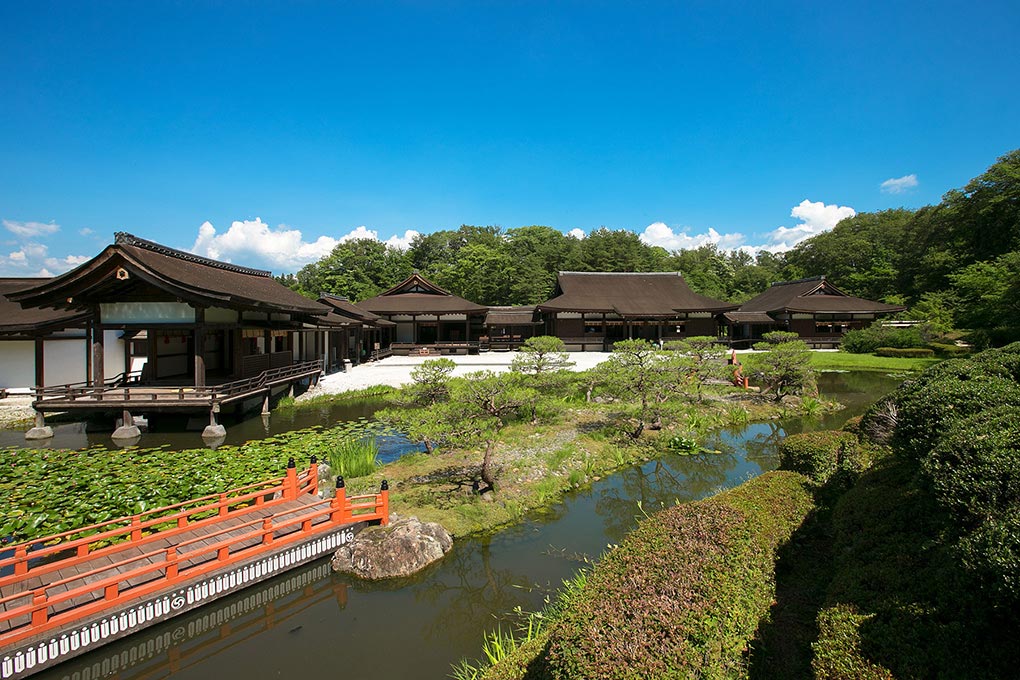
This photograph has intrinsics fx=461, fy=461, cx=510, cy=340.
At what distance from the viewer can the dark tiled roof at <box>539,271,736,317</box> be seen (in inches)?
1233

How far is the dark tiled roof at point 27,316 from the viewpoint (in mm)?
15836

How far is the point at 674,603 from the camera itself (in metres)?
3.67

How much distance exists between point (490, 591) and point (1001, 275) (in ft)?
101

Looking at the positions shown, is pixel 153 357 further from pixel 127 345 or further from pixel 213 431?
pixel 213 431

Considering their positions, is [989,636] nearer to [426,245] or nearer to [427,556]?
[427,556]

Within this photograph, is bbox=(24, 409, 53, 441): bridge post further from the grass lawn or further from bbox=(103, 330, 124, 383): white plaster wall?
the grass lawn

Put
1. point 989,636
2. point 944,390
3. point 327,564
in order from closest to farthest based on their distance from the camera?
point 989,636, point 944,390, point 327,564

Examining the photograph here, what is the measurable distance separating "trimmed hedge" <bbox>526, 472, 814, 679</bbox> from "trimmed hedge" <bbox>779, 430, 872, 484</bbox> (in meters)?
2.86

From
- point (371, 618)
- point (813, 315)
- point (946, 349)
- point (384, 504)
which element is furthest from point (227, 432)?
point (813, 315)

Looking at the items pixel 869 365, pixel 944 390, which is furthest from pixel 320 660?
pixel 869 365

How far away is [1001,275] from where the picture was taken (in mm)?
23172

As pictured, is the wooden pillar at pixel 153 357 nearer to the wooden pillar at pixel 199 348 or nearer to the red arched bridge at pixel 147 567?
the wooden pillar at pixel 199 348

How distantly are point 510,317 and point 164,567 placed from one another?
1159 inches

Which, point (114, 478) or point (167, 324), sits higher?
point (167, 324)
